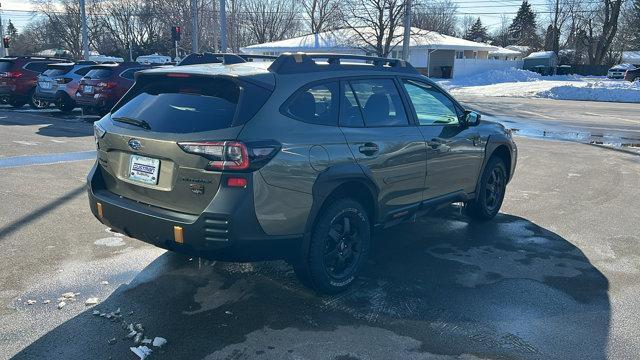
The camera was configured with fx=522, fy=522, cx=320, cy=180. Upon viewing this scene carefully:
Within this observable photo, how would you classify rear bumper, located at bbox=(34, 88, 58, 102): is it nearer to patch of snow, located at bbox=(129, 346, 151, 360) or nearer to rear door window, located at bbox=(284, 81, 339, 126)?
rear door window, located at bbox=(284, 81, 339, 126)

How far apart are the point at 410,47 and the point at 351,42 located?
817cm

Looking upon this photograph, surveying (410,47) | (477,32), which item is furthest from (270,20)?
(477,32)

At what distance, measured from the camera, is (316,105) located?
3877mm

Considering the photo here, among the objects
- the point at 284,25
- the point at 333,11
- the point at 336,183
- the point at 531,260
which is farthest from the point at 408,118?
the point at 284,25

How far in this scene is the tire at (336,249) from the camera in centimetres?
382

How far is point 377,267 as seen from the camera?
15.3 feet

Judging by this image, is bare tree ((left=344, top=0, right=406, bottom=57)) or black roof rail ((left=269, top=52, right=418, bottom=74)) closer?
black roof rail ((left=269, top=52, right=418, bottom=74))

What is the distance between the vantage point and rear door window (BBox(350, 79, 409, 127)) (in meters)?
4.29

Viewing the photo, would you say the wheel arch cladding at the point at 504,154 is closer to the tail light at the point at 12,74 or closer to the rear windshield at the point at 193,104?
the rear windshield at the point at 193,104

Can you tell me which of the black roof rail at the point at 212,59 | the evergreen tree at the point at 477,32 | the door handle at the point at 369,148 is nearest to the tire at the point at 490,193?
the door handle at the point at 369,148

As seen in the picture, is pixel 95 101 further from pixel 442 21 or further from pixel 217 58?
pixel 442 21

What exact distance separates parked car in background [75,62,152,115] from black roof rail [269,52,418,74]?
10692 mm

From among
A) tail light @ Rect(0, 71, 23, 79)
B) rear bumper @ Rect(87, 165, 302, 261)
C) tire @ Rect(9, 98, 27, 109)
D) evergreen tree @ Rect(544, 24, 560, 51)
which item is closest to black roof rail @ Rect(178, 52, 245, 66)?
rear bumper @ Rect(87, 165, 302, 261)

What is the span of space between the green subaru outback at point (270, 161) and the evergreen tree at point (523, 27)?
83584mm
